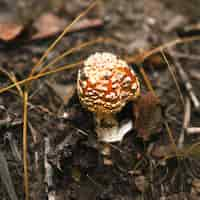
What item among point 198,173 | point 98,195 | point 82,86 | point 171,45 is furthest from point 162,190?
point 171,45

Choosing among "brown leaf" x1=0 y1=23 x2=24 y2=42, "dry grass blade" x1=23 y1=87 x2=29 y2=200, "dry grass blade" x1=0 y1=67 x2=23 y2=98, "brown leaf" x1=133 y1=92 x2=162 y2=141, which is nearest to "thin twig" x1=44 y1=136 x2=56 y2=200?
"dry grass blade" x1=23 y1=87 x2=29 y2=200

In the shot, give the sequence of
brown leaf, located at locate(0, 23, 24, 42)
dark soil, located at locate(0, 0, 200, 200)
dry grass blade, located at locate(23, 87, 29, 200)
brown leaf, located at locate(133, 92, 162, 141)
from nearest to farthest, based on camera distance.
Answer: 1. dry grass blade, located at locate(23, 87, 29, 200)
2. dark soil, located at locate(0, 0, 200, 200)
3. brown leaf, located at locate(133, 92, 162, 141)
4. brown leaf, located at locate(0, 23, 24, 42)

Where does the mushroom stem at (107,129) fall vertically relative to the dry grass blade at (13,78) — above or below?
below

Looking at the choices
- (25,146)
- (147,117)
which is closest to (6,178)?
(25,146)

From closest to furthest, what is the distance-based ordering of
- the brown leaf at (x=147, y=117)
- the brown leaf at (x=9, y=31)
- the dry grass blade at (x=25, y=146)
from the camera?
the dry grass blade at (x=25, y=146)
the brown leaf at (x=147, y=117)
the brown leaf at (x=9, y=31)

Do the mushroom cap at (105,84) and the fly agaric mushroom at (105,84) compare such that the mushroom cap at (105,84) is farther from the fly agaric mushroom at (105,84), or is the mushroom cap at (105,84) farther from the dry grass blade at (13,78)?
the dry grass blade at (13,78)

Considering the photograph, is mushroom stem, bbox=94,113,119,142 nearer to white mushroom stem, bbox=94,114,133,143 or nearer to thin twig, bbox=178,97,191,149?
white mushroom stem, bbox=94,114,133,143

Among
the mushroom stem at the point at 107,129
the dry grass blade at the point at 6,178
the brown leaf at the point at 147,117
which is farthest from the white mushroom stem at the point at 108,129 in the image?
the dry grass blade at the point at 6,178
